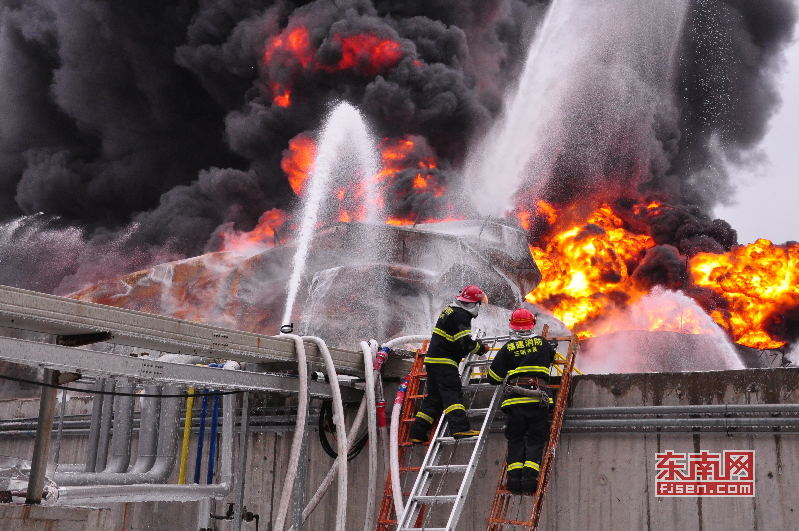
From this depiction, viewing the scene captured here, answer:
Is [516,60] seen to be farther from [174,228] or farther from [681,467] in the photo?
[681,467]

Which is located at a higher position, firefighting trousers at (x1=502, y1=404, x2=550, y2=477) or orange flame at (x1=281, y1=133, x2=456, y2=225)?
orange flame at (x1=281, y1=133, x2=456, y2=225)

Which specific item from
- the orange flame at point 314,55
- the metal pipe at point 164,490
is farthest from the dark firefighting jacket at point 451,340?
the orange flame at point 314,55

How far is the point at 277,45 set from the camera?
34094mm

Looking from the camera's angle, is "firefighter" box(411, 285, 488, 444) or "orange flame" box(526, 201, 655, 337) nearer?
"firefighter" box(411, 285, 488, 444)

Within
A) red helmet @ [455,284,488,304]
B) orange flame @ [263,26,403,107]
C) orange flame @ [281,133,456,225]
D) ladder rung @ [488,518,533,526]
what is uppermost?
orange flame @ [263,26,403,107]

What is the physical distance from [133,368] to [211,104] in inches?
1374

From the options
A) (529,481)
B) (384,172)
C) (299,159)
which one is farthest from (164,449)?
(299,159)

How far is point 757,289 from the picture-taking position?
2817cm

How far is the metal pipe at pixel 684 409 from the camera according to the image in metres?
5.45

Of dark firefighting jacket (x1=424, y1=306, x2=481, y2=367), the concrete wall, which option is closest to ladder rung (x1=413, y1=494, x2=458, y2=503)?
the concrete wall

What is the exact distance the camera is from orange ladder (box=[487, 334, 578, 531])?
5.70m

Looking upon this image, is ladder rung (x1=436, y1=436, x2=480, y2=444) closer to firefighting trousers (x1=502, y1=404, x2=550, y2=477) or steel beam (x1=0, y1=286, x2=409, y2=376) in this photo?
firefighting trousers (x1=502, y1=404, x2=550, y2=477)

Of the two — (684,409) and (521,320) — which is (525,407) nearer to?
(521,320)

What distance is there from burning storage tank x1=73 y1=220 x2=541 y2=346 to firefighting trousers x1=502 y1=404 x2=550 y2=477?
12.4 m
